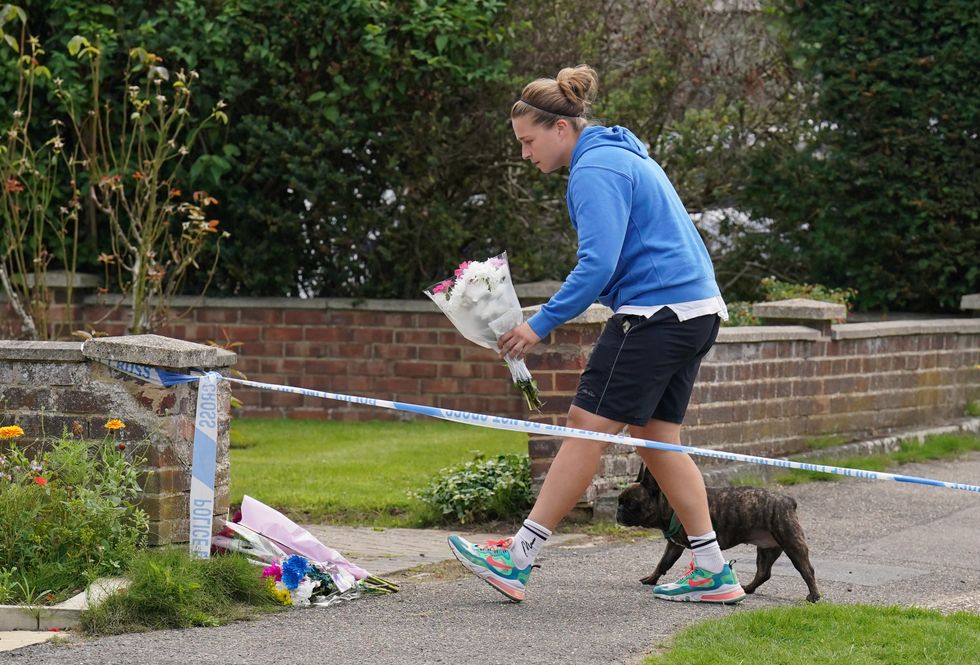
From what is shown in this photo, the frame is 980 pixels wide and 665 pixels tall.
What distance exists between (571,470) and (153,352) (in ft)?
5.76

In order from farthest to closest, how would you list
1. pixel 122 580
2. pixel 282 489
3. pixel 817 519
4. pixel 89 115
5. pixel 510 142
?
pixel 510 142 → pixel 89 115 → pixel 282 489 → pixel 817 519 → pixel 122 580

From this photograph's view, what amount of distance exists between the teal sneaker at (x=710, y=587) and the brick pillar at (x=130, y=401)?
6.51 ft

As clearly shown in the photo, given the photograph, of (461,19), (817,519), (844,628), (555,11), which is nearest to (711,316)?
(844,628)

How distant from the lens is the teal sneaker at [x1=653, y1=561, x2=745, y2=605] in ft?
19.5

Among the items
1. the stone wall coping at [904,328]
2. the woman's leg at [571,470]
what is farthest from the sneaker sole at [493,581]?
the stone wall coping at [904,328]

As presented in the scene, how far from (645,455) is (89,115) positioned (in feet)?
24.8

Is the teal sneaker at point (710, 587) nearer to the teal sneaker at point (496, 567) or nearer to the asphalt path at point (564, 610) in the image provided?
the asphalt path at point (564, 610)

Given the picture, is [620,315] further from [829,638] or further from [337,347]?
[337,347]

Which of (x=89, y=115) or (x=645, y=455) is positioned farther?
(x=89, y=115)

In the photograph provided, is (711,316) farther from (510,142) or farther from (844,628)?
(510,142)

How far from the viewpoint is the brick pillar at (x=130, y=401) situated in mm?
6168

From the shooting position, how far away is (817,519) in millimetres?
8562

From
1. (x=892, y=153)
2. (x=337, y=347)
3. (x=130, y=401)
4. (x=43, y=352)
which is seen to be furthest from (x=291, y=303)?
(x=130, y=401)

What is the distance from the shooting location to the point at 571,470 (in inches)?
230
